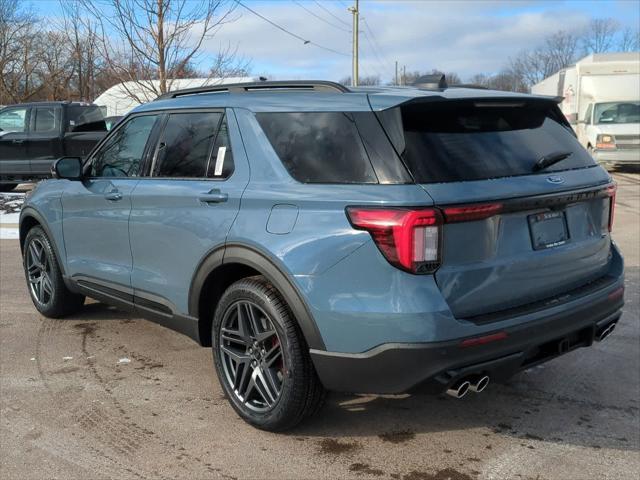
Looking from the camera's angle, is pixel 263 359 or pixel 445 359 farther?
pixel 263 359

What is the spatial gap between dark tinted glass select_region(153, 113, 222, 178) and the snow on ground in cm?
686

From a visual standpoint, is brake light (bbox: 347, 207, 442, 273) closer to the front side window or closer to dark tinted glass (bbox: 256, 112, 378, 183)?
dark tinted glass (bbox: 256, 112, 378, 183)

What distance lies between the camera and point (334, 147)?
3.13 metres

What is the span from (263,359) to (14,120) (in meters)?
13.6

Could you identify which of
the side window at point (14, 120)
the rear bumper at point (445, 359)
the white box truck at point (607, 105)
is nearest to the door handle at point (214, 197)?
the rear bumper at point (445, 359)

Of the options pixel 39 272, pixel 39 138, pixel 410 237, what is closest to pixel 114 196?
pixel 39 272

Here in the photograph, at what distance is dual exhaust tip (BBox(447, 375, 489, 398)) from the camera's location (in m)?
2.94

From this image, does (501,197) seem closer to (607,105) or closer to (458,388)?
(458,388)

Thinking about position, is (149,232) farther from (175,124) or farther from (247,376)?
(247,376)

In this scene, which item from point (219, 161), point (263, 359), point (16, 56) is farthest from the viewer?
point (16, 56)

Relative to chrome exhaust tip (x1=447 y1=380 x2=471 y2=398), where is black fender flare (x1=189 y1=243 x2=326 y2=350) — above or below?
above

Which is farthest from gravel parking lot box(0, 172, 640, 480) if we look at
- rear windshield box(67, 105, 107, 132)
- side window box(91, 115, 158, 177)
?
rear windshield box(67, 105, 107, 132)

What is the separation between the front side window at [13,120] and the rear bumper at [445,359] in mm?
13780

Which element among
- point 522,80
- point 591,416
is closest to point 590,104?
point 591,416
